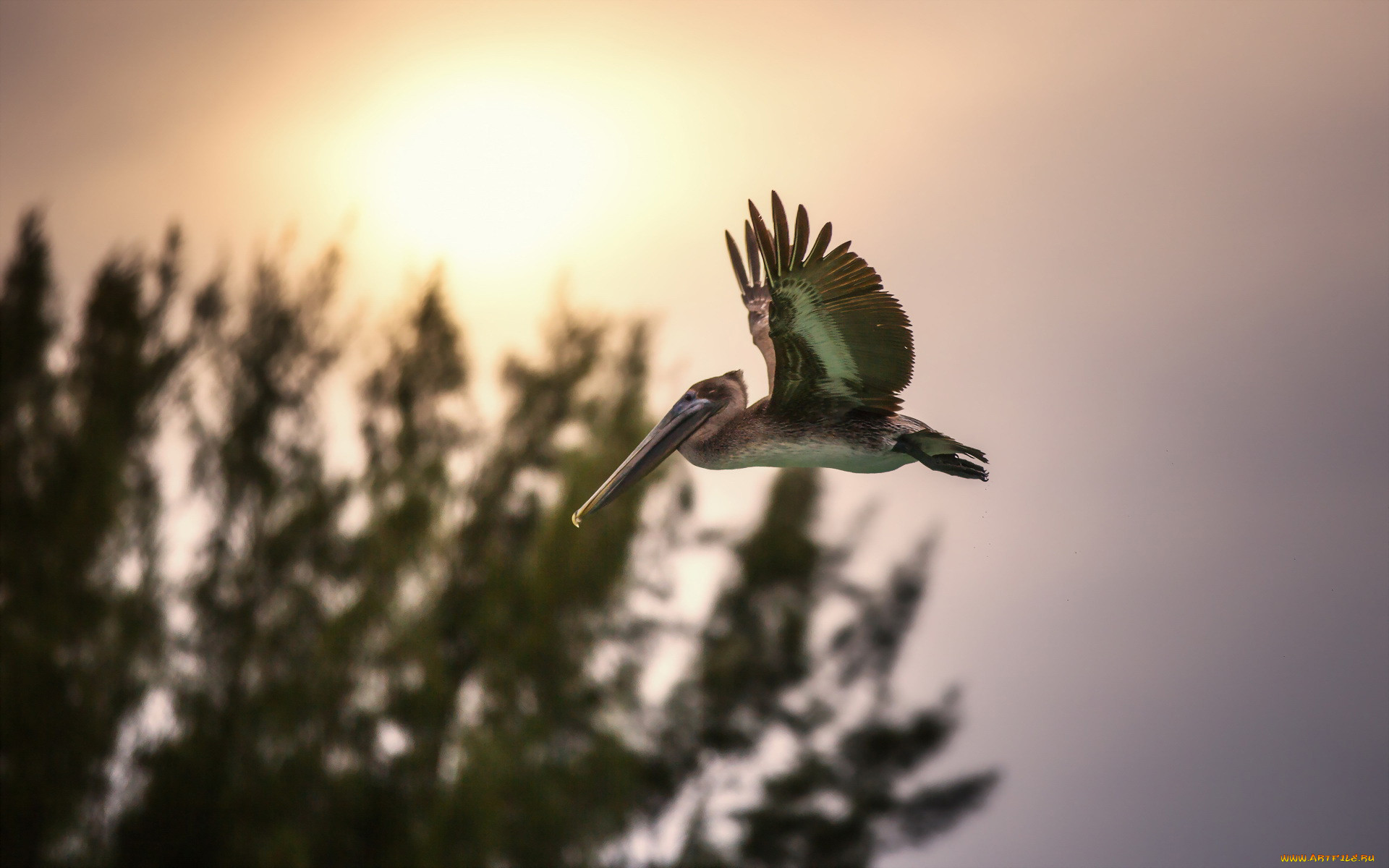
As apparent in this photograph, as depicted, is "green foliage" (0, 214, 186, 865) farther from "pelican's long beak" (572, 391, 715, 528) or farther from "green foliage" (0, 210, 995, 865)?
"pelican's long beak" (572, 391, 715, 528)

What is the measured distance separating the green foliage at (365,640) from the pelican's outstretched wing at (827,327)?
51.0 feet

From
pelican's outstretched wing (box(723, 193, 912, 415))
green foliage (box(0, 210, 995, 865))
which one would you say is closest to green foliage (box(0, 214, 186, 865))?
green foliage (box(0, 210, 995, 865))

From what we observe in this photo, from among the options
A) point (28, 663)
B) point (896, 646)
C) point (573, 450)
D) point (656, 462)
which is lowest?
point (656, 462)

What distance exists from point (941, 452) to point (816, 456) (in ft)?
1.68

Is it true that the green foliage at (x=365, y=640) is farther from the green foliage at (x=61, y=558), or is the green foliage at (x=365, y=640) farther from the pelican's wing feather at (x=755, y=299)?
the pelican's wing feather at (x=755, y=299)

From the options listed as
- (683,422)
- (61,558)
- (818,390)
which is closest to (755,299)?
(683,422)

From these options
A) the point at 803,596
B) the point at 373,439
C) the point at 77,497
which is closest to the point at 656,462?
the point at 77,497

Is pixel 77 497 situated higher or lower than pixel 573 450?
lower

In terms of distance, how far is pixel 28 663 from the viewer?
60.7 feet

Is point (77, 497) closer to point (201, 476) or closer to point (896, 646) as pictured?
point (201, 476)

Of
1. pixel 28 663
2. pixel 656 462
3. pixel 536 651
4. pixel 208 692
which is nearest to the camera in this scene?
pixel 656 462

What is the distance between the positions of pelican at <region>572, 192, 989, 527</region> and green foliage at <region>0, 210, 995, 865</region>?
14.9m

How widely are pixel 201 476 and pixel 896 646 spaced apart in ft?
40.5

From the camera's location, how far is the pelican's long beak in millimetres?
6125
